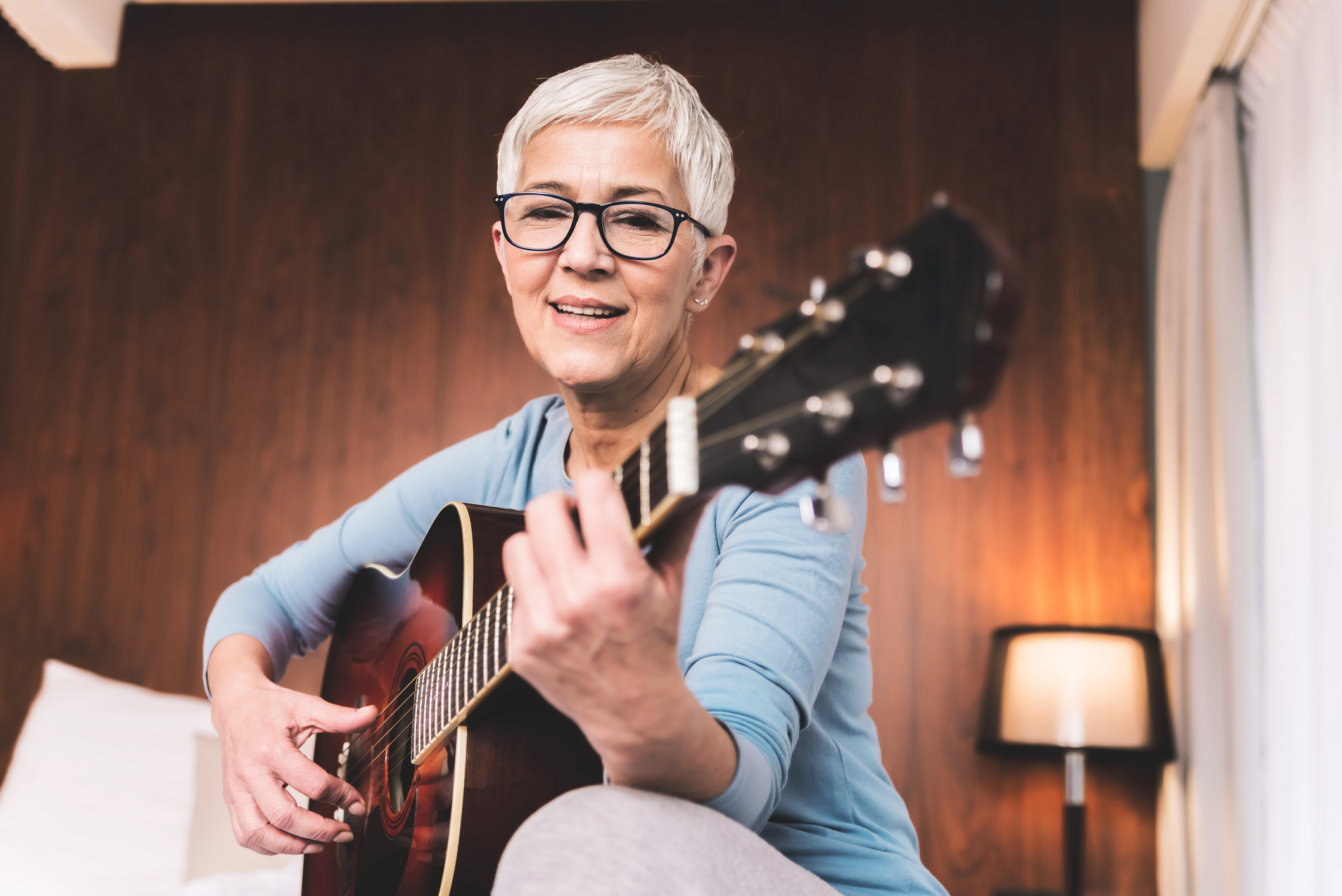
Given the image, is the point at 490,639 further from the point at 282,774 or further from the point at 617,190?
the point at 617,190

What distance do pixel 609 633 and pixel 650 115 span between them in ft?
2.33

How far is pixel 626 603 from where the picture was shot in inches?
22.8

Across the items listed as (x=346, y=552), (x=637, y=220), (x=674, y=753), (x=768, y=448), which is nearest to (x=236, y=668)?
(x=346, y=552)

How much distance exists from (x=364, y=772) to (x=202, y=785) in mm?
1338

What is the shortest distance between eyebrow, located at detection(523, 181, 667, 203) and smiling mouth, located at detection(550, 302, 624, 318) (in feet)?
0.37

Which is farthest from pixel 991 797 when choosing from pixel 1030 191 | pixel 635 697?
pixel 635 697

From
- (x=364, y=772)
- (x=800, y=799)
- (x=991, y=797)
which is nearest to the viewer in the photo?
(x=800, y=799)

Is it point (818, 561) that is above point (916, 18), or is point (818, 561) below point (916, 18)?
below

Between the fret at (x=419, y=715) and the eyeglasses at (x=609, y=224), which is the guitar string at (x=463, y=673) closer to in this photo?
the fret at (x=419, y=715)

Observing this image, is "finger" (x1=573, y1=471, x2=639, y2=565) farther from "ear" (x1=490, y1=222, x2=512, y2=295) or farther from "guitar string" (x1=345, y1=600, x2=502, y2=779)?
"ear" (x1=490, y1=222, x2=512, y2=295)

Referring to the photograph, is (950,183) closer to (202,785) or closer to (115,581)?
(202,785)

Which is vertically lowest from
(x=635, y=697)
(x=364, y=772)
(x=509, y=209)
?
(x=364, y=772)

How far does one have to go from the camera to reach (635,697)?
24.0 inches

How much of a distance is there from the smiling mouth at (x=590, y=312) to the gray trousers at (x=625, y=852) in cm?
59
